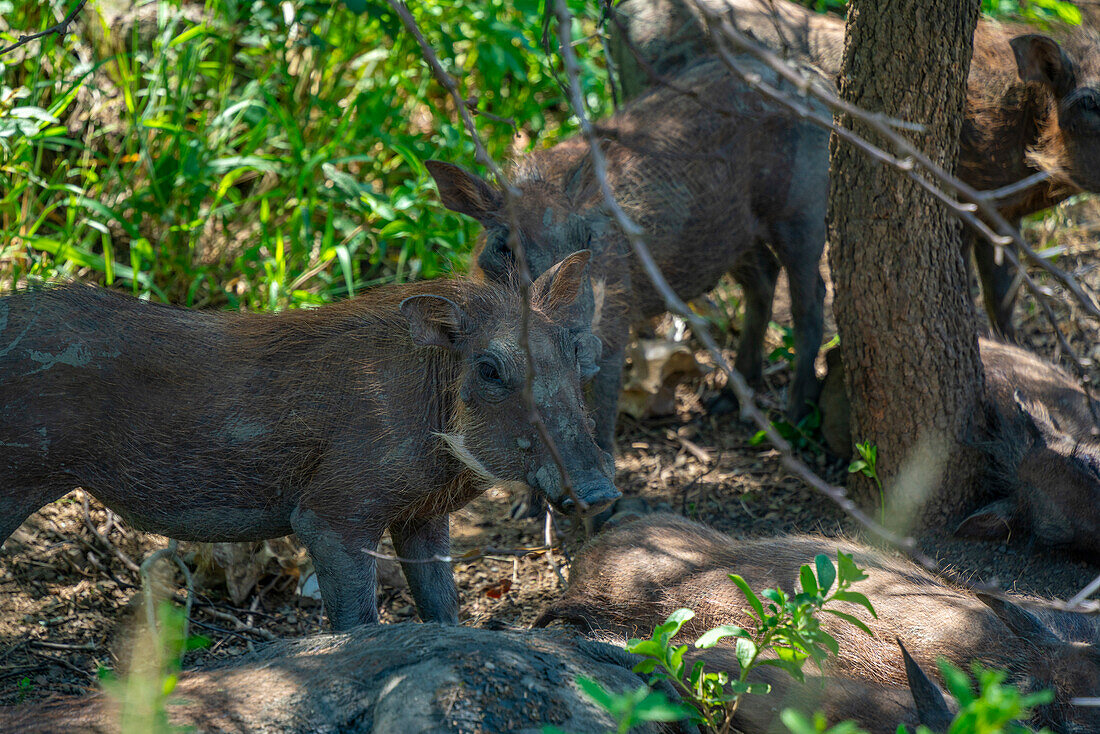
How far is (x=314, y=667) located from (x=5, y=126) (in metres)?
2.54

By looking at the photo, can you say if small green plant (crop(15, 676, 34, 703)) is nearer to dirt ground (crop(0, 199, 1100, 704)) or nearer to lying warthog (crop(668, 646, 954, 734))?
dirt ground (crop(0, 199, 1100, 704))

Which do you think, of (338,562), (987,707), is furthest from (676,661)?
(338,562)

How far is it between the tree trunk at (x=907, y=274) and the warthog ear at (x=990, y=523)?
0.15 meters

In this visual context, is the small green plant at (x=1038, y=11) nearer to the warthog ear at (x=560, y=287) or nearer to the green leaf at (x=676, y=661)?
the warthog ear at (x=560, y=287)

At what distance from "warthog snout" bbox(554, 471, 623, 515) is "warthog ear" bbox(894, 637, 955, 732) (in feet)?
2.39

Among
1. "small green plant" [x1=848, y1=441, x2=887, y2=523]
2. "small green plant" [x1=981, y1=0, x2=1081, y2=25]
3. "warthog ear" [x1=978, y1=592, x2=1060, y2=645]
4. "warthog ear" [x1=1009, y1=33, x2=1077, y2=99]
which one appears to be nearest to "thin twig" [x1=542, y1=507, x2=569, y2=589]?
"small green plant" [x1=848, y1=441, x2=887, y2=523]

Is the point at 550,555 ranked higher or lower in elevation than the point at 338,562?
lower

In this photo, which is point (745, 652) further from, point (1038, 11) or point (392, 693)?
point (1038, 11)

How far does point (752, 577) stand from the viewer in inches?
115

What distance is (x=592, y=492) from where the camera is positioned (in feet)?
7.86

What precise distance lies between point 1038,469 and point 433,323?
2214 millimetres

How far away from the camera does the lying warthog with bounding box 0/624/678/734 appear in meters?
1.97

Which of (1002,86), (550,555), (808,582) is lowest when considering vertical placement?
(550,555)

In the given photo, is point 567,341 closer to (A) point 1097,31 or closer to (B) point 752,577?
(B) point 752,577
